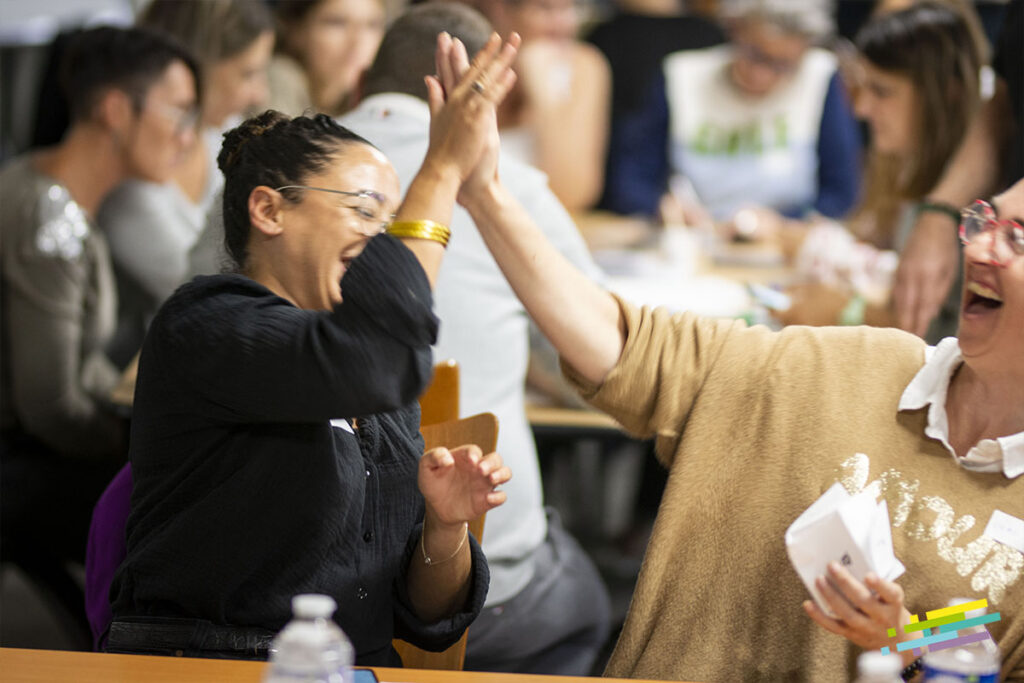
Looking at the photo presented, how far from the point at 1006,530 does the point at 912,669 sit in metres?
0.23

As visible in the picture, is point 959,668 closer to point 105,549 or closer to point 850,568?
point 850,568

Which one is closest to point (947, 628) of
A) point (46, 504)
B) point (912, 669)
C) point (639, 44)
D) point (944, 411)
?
point (912, 669)

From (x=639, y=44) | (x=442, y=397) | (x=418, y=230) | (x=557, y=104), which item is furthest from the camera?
(x=639, y=44)

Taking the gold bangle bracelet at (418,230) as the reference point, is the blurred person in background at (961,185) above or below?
below

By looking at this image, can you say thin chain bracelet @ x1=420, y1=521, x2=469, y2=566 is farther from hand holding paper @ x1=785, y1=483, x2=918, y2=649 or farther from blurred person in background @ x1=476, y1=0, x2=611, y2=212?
blurred person in background @ x1=476, y1=0, x2=611, y2=212

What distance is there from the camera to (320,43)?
3799 millimetres

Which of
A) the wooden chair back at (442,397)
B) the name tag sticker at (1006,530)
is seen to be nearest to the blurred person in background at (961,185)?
the name tag sticker at (1006,530)

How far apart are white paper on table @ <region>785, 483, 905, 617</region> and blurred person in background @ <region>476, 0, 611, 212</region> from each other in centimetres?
280

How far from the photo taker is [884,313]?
2.47 m

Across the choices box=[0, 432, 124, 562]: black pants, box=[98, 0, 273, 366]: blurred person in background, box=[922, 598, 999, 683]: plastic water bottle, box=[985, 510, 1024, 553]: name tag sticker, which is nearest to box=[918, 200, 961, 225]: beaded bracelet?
box=[985, 510, 1024, 553]: name tag sticker

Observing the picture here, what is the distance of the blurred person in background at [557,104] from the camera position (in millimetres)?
4129

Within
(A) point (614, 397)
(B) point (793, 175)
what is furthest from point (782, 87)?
(A) point (614, 397)

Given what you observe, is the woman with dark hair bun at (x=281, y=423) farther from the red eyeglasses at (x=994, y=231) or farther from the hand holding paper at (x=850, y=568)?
the red eyeglasses at (x=994, y=231)

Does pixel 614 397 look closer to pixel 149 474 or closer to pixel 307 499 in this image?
pixel 307 499
